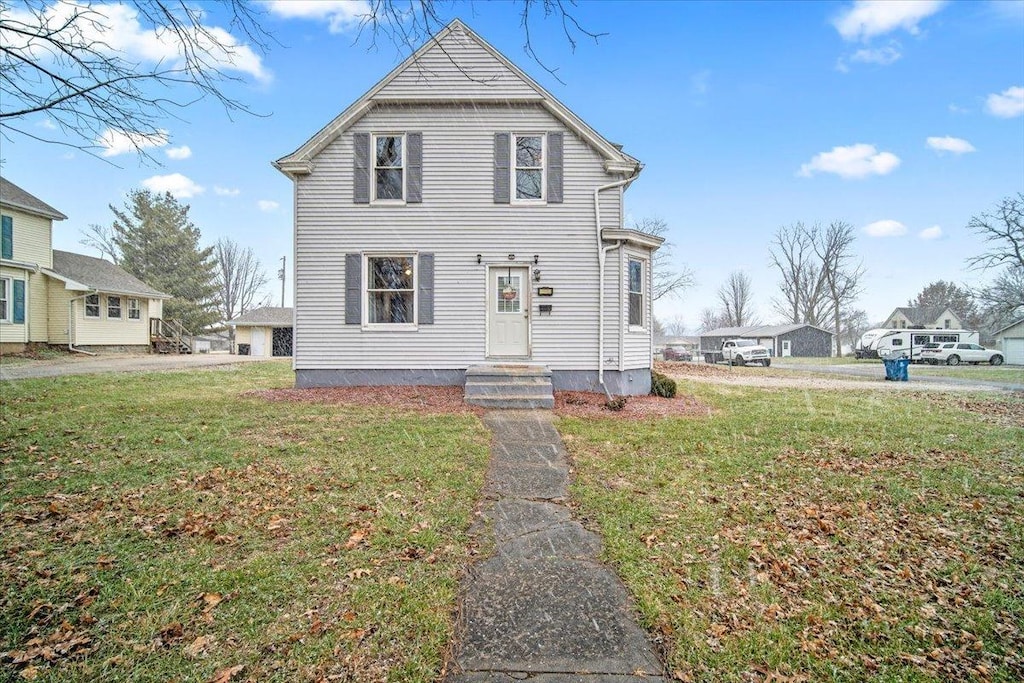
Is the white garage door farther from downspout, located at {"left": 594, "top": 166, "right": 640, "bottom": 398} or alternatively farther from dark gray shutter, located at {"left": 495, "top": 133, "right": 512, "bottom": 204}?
dark gray shutter, located at {"left": 495, "top": 133, "right": 512, "bottom": 204}

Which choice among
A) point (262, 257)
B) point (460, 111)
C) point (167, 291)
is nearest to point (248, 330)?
point (167, 291)

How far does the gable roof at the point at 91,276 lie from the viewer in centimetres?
1942

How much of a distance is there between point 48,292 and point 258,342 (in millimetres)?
10735

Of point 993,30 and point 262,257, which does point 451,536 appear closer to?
point 993,30

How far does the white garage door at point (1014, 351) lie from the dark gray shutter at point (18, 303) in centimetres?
5512

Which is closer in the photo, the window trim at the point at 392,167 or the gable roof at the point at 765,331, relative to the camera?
the window trim at the point at 392,167

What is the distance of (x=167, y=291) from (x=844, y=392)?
39.1m

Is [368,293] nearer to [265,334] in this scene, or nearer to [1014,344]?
[265,334]

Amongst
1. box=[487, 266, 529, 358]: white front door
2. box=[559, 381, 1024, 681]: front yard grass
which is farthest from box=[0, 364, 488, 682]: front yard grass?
box=[487, 266, 529, 358]: white front door

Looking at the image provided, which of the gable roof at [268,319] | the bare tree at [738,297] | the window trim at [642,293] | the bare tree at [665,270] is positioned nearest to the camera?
the window trim at [642,293]

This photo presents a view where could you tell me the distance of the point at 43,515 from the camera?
12.3 feet

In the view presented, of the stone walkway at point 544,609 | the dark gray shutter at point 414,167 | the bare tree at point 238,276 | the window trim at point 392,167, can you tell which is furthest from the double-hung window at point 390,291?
the bare tree at point 238,276

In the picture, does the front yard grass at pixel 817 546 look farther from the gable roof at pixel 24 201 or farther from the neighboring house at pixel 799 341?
the neighboring house at pixel 799 341

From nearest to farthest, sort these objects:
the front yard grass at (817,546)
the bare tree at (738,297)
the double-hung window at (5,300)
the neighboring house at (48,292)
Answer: the front yard grass at (817,546)
the double-hung window at (5,300)
the neighboring house at (48,292)
the bare tree at (738,297)
